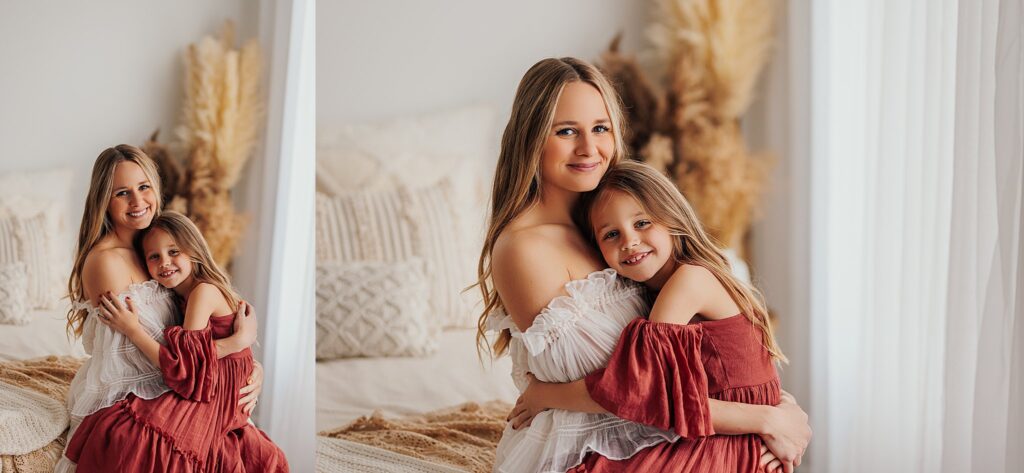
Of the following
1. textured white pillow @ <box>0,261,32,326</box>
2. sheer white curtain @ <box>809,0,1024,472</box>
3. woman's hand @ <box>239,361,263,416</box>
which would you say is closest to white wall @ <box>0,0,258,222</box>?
textured white pillow @ <box>0,261,32,326</box>

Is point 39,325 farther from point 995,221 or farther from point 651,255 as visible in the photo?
point 995,221

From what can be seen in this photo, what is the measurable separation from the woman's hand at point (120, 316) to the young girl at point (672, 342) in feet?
2.41

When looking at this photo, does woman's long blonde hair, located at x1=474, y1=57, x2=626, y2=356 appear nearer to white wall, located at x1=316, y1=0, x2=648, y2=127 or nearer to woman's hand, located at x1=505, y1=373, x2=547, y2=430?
woman's hand, located at x1=505, y1=373, x2=547, y2=430

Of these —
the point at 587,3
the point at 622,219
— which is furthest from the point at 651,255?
the point at 587,3

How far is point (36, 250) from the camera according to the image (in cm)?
169

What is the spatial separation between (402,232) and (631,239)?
110 centimetres

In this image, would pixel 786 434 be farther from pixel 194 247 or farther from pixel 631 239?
pixel 194 247

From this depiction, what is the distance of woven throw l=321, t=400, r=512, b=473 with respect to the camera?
196 cm

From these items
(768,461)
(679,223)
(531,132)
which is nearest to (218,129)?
(531,132)

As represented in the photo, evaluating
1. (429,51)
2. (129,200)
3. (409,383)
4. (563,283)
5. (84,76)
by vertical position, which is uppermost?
(429,51)

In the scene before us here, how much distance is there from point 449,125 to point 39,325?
110 centimetres

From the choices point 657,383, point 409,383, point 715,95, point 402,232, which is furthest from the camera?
point 715,95

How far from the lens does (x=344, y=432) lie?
2.19m

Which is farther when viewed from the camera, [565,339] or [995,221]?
[995,221]
